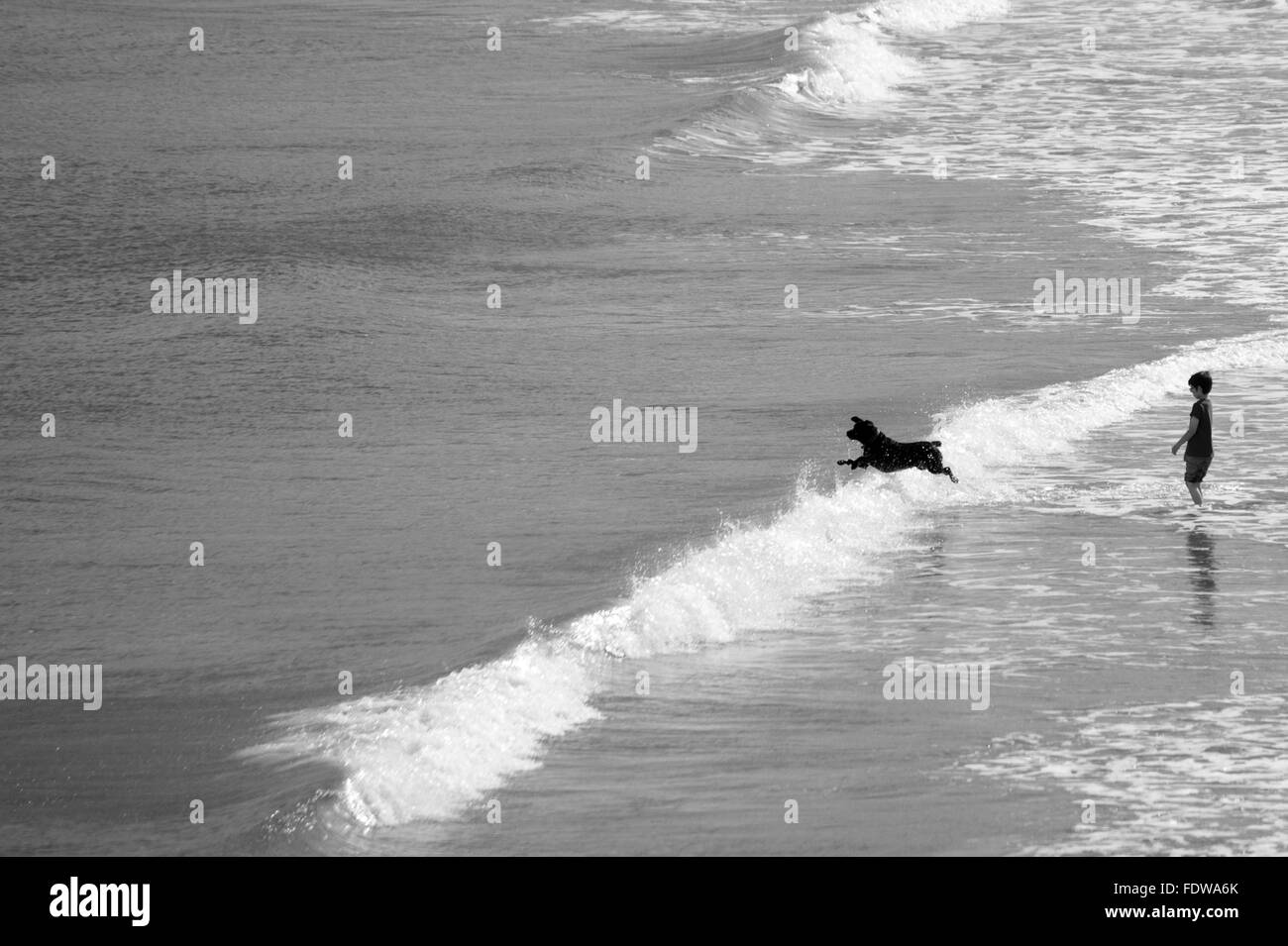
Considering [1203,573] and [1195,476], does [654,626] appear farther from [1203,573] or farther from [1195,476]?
[1195,476]

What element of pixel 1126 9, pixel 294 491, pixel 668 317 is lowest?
pixel 294 491

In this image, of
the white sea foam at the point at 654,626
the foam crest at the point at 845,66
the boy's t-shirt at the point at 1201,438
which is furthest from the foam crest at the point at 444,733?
the foam crest at the point at 845,66

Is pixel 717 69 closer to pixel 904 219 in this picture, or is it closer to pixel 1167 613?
pixel 904 219

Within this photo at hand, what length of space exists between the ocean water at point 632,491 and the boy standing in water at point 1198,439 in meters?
0.25

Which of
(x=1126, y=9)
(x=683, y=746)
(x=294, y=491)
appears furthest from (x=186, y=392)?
(x=1126, y=9)

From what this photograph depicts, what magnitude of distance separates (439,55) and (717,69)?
5.95 m

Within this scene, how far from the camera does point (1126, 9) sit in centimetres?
4947

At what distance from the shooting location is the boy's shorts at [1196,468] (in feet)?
44.3

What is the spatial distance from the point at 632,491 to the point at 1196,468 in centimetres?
405

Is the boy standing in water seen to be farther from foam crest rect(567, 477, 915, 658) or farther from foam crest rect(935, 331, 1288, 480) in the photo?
foam crest rect(567, 477, 915, 658)

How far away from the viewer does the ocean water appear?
8.93 meters

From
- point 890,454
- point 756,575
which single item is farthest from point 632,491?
point 756,575

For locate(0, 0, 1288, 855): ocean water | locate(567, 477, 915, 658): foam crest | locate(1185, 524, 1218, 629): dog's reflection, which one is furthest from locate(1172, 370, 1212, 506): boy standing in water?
locate(567, 477, 915, 658): foam crest
